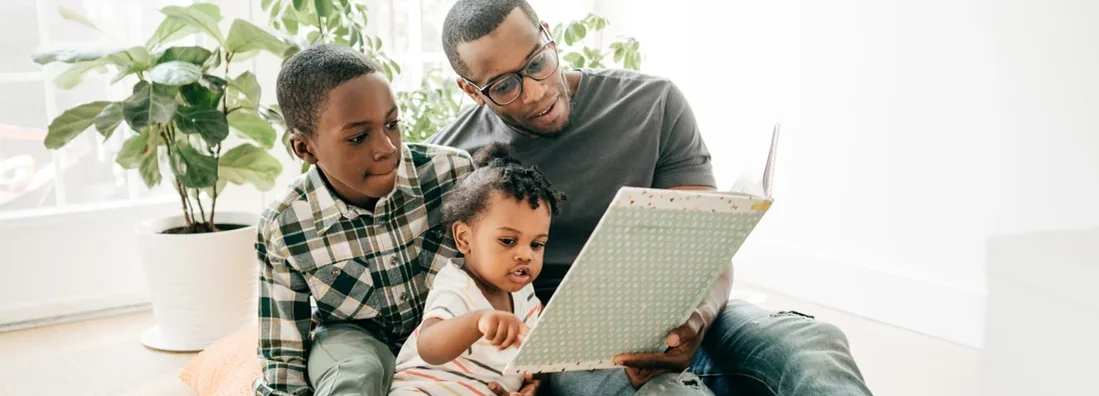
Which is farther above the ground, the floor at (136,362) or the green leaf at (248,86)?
the green leaf at (248,86)

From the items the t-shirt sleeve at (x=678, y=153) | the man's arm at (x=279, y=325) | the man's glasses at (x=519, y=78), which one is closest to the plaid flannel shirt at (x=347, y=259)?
the man's arm at (x=279, y=325)

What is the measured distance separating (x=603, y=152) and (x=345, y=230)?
0.43 m

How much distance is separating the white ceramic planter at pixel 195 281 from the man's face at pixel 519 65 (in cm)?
112

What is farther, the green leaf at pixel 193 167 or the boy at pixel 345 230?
the green leaf at pixel 193 167

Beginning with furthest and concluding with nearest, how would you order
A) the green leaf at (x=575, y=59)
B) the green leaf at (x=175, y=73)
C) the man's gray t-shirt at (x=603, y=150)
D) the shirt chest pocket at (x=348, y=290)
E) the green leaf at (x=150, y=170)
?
the green leaf at (x=575, y=59) < the green leaf at (x=150, y=170) < the green leaf at (x=175, y=73) < the man's gray t-shirt at (x=603, y=150) < the shirt chest pocket at (x=348, y=290)

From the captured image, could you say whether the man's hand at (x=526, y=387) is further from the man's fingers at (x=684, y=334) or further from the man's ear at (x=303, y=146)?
the man's ear at (x=303, y=146)

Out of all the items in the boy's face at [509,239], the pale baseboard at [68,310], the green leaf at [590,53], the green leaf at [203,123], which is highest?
the green leaf at [590,53]

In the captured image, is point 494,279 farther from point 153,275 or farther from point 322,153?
point 153,275

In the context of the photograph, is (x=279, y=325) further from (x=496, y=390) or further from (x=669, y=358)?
(x=669, y=358)

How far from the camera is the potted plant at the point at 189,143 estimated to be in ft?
7.32

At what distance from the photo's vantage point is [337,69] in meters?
1.42

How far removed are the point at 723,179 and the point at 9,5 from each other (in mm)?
2142

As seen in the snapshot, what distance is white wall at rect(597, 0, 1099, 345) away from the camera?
7.68 feet

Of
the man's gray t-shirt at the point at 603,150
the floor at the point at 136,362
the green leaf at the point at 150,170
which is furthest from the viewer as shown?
the green leaf at the point at 150,170
